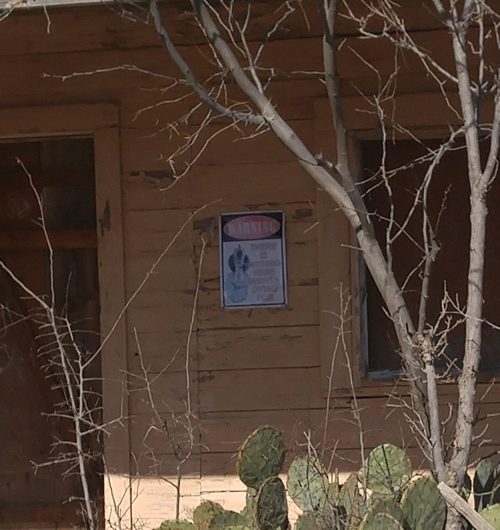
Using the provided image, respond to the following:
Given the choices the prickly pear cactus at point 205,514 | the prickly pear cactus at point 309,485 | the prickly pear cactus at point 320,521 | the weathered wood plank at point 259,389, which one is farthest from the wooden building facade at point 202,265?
the prickly pear cactus at point 320,521

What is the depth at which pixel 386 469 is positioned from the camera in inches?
172

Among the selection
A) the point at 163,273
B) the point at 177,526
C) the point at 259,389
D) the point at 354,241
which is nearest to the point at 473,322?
the point at 177,526

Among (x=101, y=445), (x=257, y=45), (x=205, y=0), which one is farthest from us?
(x=101, y=445)

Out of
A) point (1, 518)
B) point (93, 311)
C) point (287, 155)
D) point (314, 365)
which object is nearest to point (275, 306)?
point (314, 365)

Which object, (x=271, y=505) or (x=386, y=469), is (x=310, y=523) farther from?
(x=386, y=469)

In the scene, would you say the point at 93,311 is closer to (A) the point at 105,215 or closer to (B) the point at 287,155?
(A) the point at 105,215

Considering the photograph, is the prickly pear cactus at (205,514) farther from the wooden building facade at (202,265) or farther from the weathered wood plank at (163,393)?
the weathered wood plank at (163,393)

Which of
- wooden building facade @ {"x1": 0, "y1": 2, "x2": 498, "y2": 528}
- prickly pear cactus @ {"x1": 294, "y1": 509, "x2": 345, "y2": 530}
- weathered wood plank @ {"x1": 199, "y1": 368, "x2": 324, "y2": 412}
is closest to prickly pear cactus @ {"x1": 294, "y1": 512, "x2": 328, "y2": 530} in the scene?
prickly pear cactus @ {"x1": 294, "y1": 509, "x2": 345, "y2": 530}

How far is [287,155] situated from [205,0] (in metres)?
1.21

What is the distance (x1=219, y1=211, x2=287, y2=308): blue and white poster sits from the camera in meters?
5.34

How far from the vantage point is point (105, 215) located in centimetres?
543

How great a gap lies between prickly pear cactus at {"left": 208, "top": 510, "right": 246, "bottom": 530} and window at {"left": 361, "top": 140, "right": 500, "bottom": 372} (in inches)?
49.5

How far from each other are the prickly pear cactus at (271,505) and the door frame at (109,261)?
1236mm

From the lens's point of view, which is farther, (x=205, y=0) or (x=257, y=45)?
(x=257, y=45)
